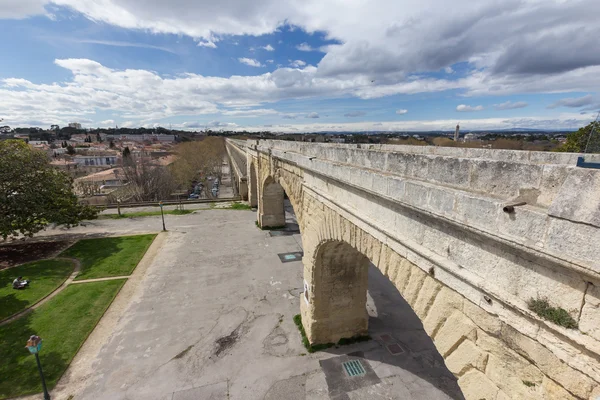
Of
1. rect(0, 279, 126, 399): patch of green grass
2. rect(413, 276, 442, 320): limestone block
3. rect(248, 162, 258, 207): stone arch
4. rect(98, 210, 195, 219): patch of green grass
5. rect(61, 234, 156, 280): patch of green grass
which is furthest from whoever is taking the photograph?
rect(248, 162, 258, 207): stone arch

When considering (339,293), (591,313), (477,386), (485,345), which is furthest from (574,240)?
Answer: (339,293)

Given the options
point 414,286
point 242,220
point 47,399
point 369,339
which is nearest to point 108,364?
point 47,399

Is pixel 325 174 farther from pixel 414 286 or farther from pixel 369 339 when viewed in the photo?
pixel 369 339

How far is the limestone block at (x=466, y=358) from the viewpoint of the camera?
329 centimetres

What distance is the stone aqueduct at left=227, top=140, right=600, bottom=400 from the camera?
2305mm

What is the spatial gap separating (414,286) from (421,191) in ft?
4.62

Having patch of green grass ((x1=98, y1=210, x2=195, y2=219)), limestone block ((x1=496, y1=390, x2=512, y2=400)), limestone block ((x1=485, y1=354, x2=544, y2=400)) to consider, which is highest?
limestone block ((x1=485, y1=354, x2=544, y2=400))

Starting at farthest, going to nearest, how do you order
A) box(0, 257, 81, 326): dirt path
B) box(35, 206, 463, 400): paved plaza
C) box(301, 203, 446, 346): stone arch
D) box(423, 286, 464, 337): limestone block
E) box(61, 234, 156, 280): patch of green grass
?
box(61, 234, 156, 280): patch of green grass < box(0, 257, 81, 326): dirt path < box(35, 206, 463, 400): paved plaza < box(301, 203, 446, 346): stone arch < box(423, 286, 464, 337): limestone block

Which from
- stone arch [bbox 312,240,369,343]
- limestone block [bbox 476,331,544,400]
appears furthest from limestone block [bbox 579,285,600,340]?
stone arch [bbox 312,240,369,343]

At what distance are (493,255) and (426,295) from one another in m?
1.23

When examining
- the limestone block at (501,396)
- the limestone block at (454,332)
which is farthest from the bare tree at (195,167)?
the limestone block at (501,396)

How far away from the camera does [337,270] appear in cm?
930

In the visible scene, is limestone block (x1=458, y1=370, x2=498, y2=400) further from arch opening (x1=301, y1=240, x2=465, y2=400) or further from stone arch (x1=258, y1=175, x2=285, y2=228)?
stone arch (x1=258, y1=175, x2=285, y2=228)

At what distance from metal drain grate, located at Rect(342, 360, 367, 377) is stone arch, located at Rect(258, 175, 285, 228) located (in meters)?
13.5
